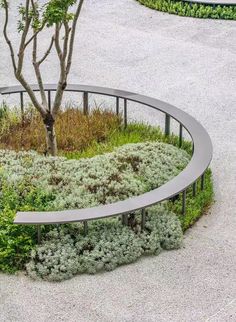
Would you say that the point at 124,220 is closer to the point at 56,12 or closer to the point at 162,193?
the point at 162,193

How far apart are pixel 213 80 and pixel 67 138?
326 centimetres

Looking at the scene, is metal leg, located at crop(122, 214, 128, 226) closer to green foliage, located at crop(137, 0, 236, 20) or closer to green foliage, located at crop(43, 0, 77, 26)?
green foliage, located at crop(43, 0, 77, 26)

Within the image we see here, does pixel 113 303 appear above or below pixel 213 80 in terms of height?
below

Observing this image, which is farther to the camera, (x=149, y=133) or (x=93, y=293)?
(x=149, y=133)

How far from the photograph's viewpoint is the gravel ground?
5.84m

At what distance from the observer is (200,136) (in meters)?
7.87

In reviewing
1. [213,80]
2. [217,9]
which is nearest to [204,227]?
[213,80]

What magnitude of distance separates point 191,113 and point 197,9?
4.69 m

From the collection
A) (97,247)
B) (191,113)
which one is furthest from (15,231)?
(191,113)

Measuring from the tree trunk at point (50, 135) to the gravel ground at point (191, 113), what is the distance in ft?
5.97

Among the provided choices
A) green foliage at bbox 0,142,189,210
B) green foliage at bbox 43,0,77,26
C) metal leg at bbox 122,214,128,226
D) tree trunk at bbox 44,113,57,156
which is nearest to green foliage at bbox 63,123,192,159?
tree trunk at bbox 44,113,57,156

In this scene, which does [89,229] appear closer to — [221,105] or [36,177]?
[36,177]

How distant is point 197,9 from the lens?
13711 millimetres

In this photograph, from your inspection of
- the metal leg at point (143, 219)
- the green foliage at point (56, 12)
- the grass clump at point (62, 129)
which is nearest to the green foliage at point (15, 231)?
the metal leg at point (143, 219)
